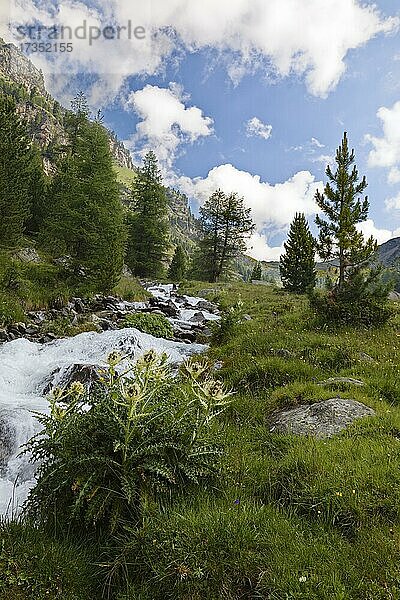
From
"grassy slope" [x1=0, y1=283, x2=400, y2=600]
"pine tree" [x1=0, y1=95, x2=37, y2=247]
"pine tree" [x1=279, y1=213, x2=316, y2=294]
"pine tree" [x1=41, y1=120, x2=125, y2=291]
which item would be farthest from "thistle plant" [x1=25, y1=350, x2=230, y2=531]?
"pine tree" [x1=279, y1=213, x2=316, y2=294]

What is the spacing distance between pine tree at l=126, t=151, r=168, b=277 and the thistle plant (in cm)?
4063

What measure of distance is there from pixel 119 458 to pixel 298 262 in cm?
3328

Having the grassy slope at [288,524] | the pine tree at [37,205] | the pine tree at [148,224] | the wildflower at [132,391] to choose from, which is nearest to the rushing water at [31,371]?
the wildflower at [132,391]

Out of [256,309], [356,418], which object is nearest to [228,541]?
[356,418]

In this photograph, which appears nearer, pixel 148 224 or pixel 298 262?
pixel 298 262

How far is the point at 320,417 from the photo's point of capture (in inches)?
244

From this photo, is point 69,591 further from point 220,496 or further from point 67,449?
point 220,496

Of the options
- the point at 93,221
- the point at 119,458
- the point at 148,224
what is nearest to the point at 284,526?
the point at 119,458

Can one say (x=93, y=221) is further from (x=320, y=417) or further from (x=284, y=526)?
(x=284, y=526)

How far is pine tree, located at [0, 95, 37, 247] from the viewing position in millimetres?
24234

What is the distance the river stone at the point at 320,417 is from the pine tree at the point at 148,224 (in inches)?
1537

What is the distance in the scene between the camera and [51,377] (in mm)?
9625

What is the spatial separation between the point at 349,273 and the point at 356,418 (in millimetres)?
11171

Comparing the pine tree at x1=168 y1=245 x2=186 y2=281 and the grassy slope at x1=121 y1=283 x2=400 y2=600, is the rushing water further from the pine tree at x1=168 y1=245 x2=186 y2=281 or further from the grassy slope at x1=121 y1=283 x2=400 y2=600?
the pine tree at x1=168 y1=245 x2=186 y2=281
